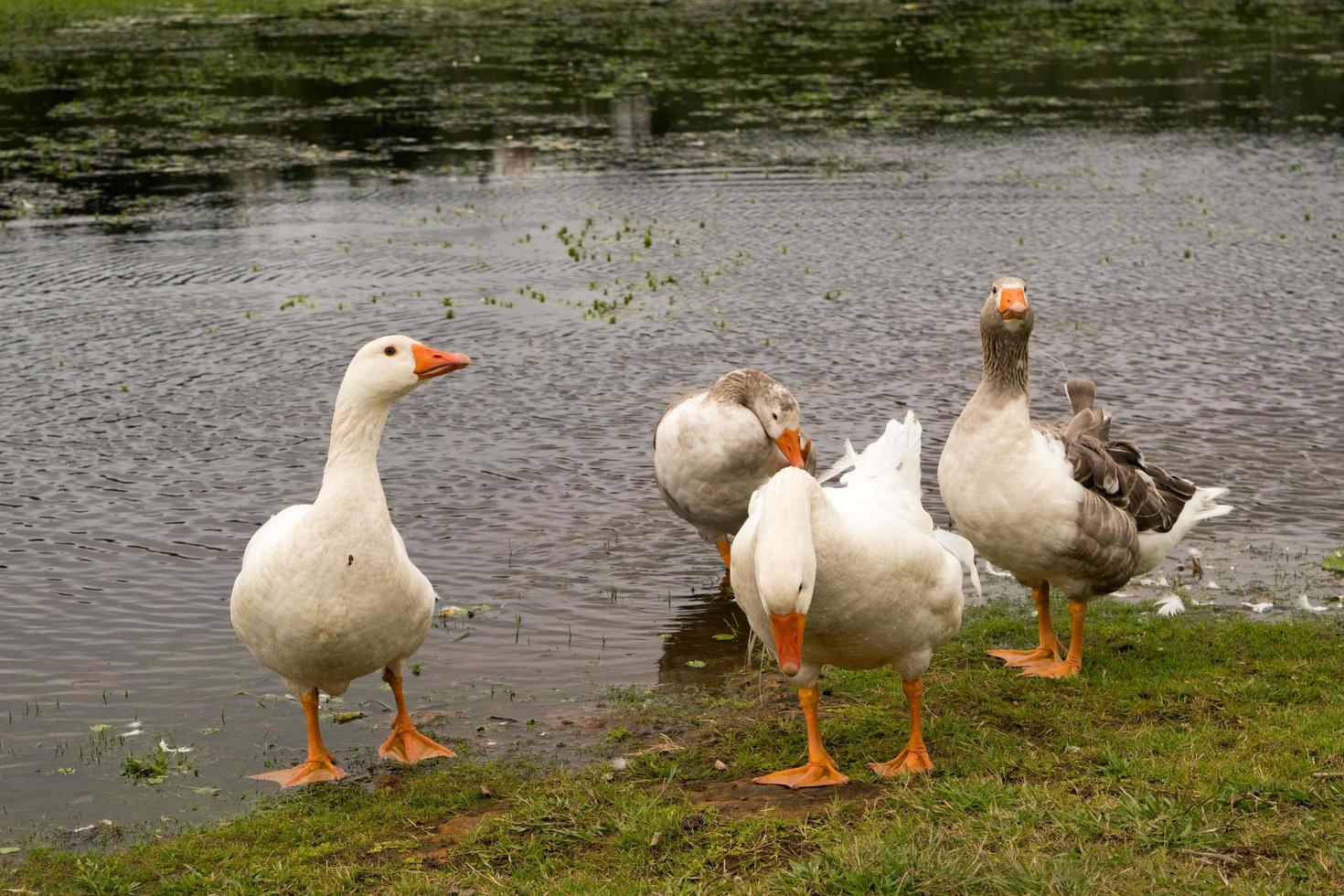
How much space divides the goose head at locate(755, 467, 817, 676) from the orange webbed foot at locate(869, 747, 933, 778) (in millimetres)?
1207

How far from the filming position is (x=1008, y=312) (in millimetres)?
8719

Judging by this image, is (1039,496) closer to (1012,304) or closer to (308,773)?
(1012,304)

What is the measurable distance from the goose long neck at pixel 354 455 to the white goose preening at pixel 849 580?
201cm

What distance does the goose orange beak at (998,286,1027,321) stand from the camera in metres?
8.71

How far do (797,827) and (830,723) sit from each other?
173cm

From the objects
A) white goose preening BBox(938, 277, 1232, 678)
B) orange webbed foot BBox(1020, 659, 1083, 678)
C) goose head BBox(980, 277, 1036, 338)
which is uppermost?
goose head BBox(980, 277, 1036, 338)

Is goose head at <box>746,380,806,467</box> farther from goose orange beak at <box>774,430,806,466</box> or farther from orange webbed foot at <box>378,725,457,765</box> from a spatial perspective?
orange webbed foot at <box>378,725,457,765</box>

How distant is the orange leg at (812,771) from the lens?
23.8ft

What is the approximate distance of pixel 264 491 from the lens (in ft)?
41.7

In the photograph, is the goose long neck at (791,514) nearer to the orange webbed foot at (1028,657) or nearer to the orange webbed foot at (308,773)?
the orange webbed foot at (1028,657)

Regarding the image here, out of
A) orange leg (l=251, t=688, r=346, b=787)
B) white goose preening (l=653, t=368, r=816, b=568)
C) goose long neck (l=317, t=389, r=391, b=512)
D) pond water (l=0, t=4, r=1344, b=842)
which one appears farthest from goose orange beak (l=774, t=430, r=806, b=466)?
orange leg (l=251, t=688, r=346, b=787)

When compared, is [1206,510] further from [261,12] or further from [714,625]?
[261,12]

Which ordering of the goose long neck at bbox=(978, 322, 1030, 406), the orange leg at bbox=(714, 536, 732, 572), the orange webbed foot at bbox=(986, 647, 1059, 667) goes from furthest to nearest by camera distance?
the orange leg at bbox=(714, 536, 732, 572)
the orange webbed foot at bbox=(986, 647, 1059, 667)
the goose long neck at bbox=(978, 322, 1030, 406)

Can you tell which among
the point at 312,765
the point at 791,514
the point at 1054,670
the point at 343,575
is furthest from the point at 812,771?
the point at 312,765
